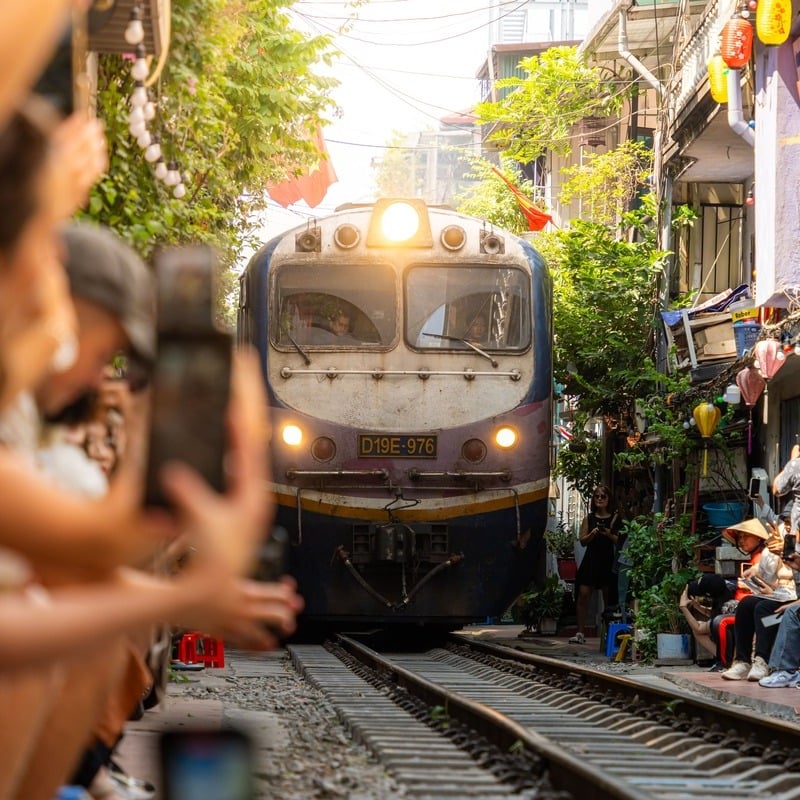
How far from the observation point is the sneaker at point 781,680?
1074 cm

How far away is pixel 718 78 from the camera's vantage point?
16469mm

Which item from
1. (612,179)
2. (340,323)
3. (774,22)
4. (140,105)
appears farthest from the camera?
(612,179)

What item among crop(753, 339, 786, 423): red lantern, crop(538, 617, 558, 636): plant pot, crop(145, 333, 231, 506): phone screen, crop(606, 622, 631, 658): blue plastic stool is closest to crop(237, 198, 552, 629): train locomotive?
crop(606, 622, 631, 658): blue plastic stool

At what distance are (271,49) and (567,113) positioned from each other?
12.8 m

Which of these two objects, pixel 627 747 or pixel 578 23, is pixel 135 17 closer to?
pixel 627 747

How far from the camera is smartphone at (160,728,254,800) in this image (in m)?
2.03

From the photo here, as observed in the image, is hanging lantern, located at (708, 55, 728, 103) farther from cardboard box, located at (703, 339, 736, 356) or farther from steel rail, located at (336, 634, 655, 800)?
steel rail, located at (336, 634, 655, 800)

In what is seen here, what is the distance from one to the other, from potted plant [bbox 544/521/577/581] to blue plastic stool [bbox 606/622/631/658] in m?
4.93

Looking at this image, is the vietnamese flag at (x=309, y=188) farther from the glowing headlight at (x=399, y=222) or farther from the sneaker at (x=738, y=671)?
the sneaker at (x=738, y=671)

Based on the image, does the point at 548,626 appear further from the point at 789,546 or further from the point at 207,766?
the point at 207,766

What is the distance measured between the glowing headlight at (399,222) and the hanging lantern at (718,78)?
15.2ft

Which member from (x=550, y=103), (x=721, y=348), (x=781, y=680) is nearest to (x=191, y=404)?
(x=781, y=680)

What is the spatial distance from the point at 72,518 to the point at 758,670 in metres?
9.91

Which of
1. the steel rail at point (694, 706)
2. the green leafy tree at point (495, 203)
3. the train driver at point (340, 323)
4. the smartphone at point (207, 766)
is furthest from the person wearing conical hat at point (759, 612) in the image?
the green leafy tree at point (495, 203)
